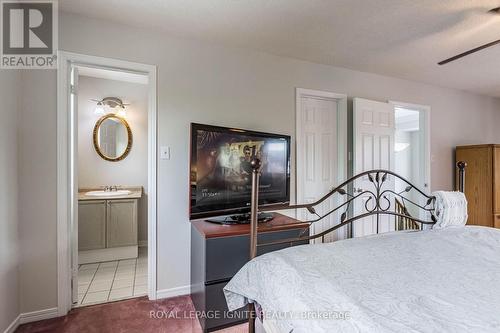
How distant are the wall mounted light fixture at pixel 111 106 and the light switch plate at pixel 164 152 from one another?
1751 mm

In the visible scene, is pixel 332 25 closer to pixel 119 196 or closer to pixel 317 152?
pixel 317 152

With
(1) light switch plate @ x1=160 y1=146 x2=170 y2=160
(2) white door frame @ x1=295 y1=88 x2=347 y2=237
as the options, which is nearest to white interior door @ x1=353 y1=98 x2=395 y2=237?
(2) white door frame @ x1=295 y1=88 x2=347 y2=237

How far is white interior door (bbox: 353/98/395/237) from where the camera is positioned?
9.86 feet

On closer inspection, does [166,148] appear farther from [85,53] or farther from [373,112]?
[373,112]

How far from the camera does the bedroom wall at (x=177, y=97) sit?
195 cm

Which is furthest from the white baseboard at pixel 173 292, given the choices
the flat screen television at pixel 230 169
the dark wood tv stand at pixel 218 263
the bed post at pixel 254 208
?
the bed post at pixel 254 208

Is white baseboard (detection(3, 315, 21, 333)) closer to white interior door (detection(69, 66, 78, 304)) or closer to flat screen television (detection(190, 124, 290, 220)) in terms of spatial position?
white interior door (detection(69, 66, 78, 304))

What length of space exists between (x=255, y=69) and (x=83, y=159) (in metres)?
2.67

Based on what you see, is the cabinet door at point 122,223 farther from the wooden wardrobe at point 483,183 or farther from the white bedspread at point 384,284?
the wooden wardrobe at point 483,183

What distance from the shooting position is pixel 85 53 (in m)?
2.07

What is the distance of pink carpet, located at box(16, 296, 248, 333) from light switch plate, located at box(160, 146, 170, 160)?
1302 millimetres

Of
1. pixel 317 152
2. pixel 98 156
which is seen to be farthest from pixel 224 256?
pixel 98 156

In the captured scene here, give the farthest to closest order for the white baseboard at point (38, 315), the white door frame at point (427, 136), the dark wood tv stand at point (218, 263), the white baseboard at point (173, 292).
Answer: the white door frame at point (427, 136)
the white baseboard at point (173, 292)
the white baseboard at point (38, 315)
the dark wood tv stand at point (218, 263)

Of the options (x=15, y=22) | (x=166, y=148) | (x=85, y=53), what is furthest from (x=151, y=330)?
(x=15, y=22)
